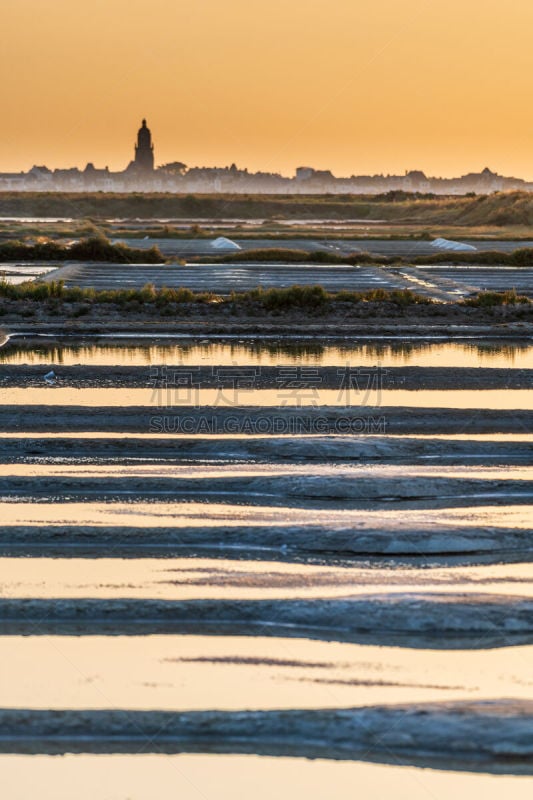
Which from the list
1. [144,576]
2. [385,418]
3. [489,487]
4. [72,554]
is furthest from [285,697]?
[385,418]

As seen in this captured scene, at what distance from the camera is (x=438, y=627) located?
6.55 meters

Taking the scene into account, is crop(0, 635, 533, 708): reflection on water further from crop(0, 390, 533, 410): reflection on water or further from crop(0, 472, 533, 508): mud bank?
crop(0, 390, 533, 410): reflection on water

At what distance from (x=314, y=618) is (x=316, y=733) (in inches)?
47.4

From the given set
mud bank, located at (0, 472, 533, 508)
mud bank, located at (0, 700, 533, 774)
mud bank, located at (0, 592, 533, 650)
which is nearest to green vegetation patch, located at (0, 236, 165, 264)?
mud bank, located at (0, 472, 533, 508)

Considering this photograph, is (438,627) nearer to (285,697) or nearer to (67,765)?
(285,697)

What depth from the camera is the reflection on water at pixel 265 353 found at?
50.9 ft

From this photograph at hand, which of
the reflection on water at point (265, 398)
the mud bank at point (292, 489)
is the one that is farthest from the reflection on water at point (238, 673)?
the reflection on water at point (265, 398)

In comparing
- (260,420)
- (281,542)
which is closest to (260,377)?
(260,420)

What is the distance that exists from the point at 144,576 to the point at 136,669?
3.98 feet

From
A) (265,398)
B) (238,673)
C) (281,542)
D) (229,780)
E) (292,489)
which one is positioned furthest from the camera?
(265,398)

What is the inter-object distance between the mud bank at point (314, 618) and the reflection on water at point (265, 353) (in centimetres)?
849

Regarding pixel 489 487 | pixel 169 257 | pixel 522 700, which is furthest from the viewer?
pixel 169 257

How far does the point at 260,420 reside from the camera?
11.5 metres

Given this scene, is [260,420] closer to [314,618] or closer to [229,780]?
[314,618]
